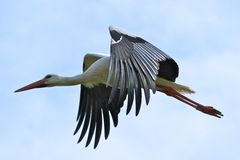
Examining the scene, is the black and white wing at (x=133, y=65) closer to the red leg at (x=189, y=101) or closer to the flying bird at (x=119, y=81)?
the flying bird at (x=119, y=81)

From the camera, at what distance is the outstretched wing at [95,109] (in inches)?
648

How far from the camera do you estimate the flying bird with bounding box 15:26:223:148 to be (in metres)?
12.7

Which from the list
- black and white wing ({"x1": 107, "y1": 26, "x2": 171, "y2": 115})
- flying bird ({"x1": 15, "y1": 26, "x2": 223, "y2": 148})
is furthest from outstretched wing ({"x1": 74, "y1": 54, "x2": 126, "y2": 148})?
black and white wing ({"x1": 107, "y1": 26, "x2": 171, "y2": 115})

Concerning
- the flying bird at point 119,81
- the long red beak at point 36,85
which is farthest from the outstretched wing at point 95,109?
the long red beak at point 36,85

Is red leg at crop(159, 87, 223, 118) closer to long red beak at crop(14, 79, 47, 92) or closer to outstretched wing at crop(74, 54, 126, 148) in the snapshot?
outstretched wing at crop(74, 54, 126, 148)

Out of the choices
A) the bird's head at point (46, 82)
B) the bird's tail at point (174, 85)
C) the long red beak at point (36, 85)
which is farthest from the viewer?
the long red beak at point (36, 85)

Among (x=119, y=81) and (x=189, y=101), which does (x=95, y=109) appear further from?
(x=119, y=81)

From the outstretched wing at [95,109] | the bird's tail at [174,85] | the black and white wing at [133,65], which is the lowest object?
the outstretched wing at [95,109]

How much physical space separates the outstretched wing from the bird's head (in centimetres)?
64

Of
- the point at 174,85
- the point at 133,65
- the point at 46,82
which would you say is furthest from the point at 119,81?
the point at 46,82

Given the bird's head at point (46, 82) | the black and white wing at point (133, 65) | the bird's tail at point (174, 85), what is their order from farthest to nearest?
the bird's head at point (46, 82), the bird's tail at point (174, 85), the black and white wing at point (133, 65)

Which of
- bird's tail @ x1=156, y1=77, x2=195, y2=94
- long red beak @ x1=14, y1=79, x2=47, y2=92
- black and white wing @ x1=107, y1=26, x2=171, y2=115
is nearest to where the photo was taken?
black and white wing @ x1=107, y1=26, x2=171, y2=115

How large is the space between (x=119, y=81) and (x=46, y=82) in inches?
139

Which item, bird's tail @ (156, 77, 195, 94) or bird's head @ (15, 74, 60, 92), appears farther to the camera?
bird's head @ (15, 74, 60, 92)
